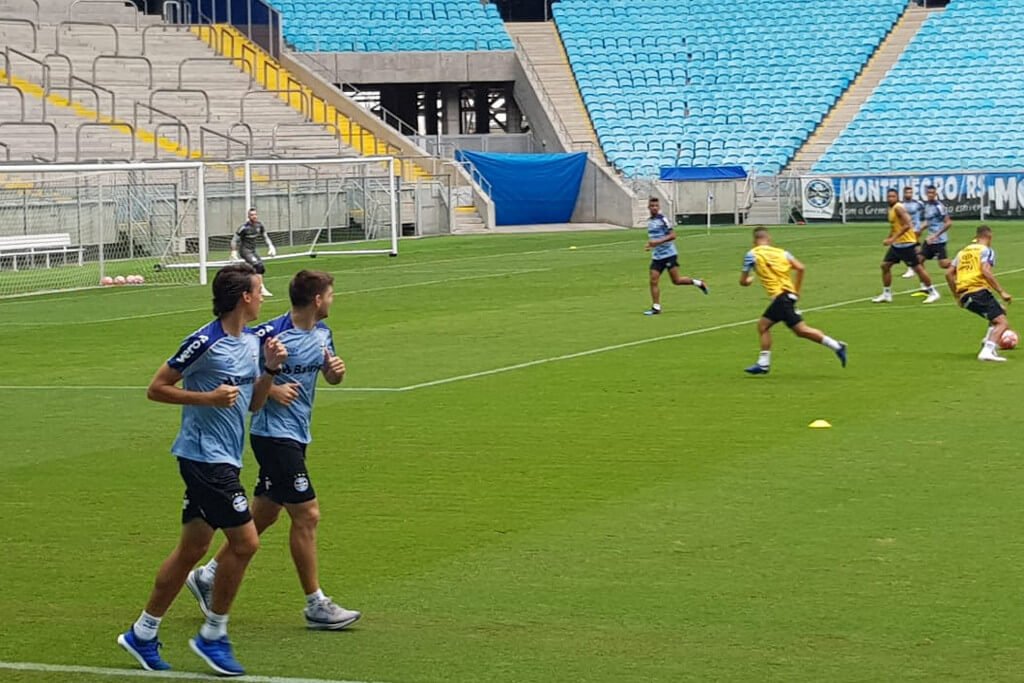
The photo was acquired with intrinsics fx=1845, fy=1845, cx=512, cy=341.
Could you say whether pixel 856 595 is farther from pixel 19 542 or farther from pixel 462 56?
pixel 462 56

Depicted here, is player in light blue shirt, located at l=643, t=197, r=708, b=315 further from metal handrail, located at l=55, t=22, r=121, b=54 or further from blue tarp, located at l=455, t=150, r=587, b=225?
blue tarp, located at l=455, t=150, r=587, b=225

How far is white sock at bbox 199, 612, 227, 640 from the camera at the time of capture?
844 centimetres

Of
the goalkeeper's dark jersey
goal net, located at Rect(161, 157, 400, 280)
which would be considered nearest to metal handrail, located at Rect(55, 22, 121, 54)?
goal net, located at Rect(161, 157, 400, 280)

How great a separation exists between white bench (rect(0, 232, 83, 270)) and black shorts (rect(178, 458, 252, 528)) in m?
30.3

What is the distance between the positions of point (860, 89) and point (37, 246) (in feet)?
113

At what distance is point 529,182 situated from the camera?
60.8m

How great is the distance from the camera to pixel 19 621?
9484 millimetres

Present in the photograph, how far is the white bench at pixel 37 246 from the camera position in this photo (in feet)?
124

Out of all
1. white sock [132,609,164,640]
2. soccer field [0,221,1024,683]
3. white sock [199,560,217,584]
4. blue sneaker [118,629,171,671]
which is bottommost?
soccer field [0,221,1024,683]

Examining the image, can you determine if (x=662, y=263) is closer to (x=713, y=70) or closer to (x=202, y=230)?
(x=202, y=230)

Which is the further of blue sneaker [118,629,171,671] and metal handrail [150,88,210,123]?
metal handrail [150,88,210,123]

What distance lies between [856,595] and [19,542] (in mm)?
5240

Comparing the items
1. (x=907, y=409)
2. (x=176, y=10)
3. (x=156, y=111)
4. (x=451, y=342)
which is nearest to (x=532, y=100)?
(x=176, y=10)

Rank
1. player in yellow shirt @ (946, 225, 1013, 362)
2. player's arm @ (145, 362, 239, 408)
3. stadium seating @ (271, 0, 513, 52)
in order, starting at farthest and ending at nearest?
stadium seating @ (271, 0, 513, 52) < player in yellow shirt @ (946, 225, 1013, 362) < player's arm @ (145, 362, 239, 408)
